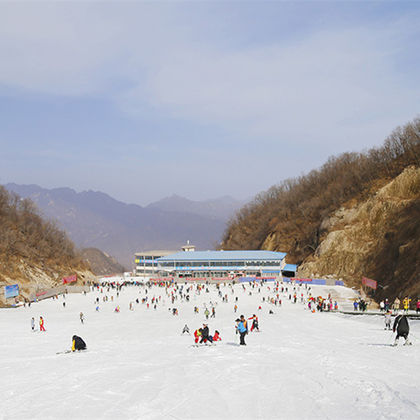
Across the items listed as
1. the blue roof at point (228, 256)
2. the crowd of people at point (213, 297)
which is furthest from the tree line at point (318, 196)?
the crowd of people at point (213, 297)

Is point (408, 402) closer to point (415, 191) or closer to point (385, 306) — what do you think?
point (385, 306)

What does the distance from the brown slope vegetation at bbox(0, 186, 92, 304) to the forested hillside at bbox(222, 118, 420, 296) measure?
161 ft

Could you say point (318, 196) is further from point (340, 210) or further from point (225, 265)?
point (225, 265)

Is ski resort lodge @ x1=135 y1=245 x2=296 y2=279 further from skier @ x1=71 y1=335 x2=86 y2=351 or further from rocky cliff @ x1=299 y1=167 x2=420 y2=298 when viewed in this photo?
skier @ x1=71 y1=335 x2=86 y2=351

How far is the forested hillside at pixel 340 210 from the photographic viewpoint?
73.8 metres

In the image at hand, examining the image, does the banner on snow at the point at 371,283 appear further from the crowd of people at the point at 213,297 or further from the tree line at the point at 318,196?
the tree line at the point at 318,196

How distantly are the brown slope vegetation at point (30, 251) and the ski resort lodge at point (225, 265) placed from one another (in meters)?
19.2

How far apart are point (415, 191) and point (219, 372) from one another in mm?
78326

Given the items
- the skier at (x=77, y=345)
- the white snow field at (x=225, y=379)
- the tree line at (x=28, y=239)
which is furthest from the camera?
the tree line at (x=28, y=239)

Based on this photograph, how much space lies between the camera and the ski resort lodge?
81688mm

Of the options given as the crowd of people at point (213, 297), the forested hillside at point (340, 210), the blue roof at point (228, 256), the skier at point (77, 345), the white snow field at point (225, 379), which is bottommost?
the crowd of people at point (213, 297)

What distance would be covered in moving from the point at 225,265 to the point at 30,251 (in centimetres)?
3977

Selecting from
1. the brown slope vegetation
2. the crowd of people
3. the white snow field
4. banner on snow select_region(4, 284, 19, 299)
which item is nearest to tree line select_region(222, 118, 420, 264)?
the crowd of people

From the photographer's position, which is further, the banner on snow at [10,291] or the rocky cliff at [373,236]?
the rocky cliff at [373,236]
